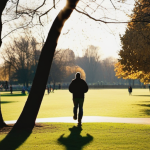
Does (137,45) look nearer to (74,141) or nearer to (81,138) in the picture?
(81,138)

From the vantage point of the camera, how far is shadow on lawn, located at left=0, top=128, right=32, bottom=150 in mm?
8477

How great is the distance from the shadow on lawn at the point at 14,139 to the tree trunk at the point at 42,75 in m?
0.58

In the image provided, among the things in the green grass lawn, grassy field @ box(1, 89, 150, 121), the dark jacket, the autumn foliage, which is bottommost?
grassy field @ box(1, 89, 150, 121)

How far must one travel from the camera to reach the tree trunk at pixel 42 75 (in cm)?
1166

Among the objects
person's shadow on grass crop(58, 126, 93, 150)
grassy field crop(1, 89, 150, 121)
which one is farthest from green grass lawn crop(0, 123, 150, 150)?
grassy field crop(1, 89, 150, 121)

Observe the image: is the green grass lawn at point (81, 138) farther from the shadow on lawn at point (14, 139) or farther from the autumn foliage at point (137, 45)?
the autumn foliage at point (137, 45)

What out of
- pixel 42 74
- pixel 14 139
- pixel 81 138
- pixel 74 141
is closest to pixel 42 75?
pixel 42 74

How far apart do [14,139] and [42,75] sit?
2884 millimetres

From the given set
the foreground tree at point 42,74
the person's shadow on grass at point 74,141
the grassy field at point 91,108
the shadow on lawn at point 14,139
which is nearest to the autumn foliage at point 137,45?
the grassy field at point 91,108

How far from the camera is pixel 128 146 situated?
8.37 metres

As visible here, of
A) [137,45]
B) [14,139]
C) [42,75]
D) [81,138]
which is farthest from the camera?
[137,45]

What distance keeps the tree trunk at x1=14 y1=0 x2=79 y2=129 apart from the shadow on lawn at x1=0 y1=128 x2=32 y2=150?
582 millimetres

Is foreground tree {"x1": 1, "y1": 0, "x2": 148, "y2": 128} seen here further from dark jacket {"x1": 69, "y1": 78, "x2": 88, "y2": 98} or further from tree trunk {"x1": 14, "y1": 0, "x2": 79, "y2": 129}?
dark jacket {"x1": 69, "y1": 78, "x2": 88, "y2": 98}

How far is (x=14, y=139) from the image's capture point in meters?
9.55
